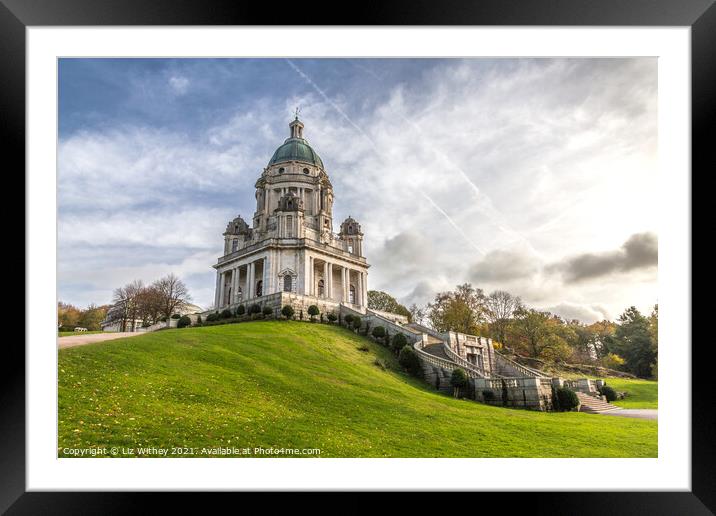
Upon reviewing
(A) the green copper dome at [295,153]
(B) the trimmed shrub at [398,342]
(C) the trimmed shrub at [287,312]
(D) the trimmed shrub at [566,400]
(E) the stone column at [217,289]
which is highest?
(A) the green copper dome at [295,153]

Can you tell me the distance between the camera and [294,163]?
43531 mm

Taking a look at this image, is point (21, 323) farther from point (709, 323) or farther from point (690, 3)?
point (690, 3)

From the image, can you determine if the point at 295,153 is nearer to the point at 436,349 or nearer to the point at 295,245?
the point at 295,245

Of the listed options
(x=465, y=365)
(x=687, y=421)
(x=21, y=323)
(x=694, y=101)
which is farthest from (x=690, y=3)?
(x=465, y=365)

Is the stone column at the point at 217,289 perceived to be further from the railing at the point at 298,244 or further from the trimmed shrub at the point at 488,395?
the trimmed shrub at the point at 488,395

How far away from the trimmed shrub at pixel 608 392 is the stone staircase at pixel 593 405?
0.72 m

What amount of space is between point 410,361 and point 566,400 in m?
6.86

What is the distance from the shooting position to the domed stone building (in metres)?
36.5

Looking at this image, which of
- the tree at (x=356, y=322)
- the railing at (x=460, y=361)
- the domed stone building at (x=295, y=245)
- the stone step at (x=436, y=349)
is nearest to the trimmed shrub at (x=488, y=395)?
the railing at (x=460, y=361)

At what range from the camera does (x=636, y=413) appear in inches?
710

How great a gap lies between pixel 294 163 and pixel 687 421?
37605 millimetres

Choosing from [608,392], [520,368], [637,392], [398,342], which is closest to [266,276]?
[398,342]

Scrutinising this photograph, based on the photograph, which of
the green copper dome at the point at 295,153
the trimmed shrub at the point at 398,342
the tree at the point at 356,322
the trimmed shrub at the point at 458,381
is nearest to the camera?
the trimmed shrub at the point at 458,381

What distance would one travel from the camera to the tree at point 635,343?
18469mm
